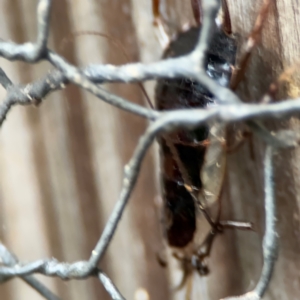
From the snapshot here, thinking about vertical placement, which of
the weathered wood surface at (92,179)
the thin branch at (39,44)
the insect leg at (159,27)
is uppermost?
the thin branch at (39,44)

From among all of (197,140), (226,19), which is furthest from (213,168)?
(226,19)

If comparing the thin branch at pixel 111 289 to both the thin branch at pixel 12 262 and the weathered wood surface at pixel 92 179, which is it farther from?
the weathered wood surface at pixel 92 179

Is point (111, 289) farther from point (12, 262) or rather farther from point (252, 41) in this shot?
point (252, 41)

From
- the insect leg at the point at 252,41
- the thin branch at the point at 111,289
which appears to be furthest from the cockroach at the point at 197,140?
the thin branch at the point at 111,289

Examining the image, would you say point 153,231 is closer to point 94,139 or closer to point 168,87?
point 94,139

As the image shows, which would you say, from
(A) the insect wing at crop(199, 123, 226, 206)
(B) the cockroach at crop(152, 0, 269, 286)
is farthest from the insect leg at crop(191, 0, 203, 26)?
(A) the insect wing at crop(199, 123, 226, 206)

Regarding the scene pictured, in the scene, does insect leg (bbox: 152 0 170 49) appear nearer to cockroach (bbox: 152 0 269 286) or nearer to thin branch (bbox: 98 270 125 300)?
cockroach (bbox: 152 0 269 286)
